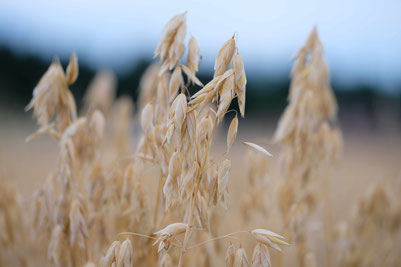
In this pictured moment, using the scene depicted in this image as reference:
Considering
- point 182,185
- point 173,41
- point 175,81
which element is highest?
point 173,41

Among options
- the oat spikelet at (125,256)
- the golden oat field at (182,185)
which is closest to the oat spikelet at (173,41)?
the golden oat field at (182,185)

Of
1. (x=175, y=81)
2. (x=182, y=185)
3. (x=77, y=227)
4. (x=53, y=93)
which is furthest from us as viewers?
(x=53, y=93)

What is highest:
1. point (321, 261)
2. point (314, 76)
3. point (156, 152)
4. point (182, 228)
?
point (314, 76)

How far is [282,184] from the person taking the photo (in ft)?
5.57

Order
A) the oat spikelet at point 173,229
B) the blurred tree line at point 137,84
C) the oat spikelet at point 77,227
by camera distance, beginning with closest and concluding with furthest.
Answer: the oat spikelet at point 173,229
the oat spikelet at point 77,227
the blurred tree line at point 137,84

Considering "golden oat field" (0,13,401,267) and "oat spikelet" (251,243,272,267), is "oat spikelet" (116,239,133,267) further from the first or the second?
"oat spikelet" (251,243,272,267)

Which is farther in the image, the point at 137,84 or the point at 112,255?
the point at 137,84

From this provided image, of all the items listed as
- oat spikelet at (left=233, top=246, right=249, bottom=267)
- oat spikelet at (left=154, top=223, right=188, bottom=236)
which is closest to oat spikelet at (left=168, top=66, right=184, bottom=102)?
oat spikelet at (left=154, top=223, right=188, bottom=236)

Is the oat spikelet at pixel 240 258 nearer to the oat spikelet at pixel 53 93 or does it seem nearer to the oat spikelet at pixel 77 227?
the oat spikelet at pixel 77 227

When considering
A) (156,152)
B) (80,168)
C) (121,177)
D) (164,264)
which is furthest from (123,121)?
(164,264)

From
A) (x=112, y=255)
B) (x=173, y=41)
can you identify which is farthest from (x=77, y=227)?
(x=173, y=41)

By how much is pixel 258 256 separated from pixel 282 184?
2.73 ft

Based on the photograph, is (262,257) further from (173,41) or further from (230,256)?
(173,41)

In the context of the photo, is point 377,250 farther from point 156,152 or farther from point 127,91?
point 127,91
